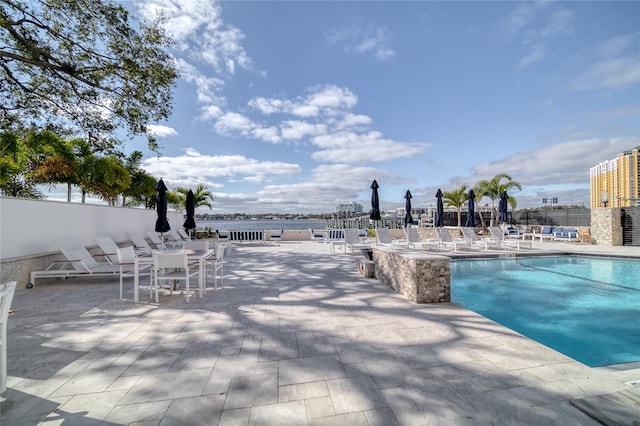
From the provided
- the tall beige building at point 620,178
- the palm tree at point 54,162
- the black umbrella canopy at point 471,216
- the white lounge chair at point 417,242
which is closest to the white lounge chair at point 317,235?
the white lounge chair at point 417,242

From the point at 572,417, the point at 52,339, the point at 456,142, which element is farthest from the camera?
the point at 456,142

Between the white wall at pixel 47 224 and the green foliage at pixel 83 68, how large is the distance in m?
2.48

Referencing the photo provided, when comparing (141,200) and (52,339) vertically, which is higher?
(141,200)

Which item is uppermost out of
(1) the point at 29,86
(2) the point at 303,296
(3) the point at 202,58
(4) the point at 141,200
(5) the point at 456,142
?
(3) the point at 202,58

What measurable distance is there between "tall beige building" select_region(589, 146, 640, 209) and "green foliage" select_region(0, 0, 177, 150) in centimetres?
2393

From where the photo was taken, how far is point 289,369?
246 centimetres

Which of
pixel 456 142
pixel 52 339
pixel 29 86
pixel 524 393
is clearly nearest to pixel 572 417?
pixel 524 393

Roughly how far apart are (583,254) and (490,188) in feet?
33.6

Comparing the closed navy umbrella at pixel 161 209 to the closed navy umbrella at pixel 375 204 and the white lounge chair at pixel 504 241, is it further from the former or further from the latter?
the white lounge chair at pixel 504 241

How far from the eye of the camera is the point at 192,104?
38.4 feet

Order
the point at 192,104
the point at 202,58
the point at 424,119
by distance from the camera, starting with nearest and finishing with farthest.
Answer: the point at 202,58 < the point at 192,104 < the point at 424,119

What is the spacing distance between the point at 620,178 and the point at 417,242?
71.8 feet

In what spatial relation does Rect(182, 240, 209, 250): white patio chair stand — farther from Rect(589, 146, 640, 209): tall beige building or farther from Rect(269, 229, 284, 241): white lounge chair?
Rect(589, 146, 640, 209): tall beige building

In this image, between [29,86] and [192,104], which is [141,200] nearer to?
[192,104]
